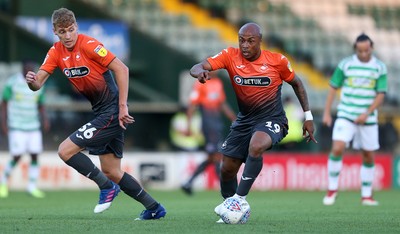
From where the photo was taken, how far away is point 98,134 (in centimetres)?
1020

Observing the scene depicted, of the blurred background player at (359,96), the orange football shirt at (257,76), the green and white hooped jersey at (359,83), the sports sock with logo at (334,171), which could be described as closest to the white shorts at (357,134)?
the blurred background player at (359,96)

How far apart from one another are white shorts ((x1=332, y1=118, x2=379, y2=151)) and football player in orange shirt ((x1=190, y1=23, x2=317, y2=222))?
380cm

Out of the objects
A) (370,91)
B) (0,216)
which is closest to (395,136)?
(370,91)

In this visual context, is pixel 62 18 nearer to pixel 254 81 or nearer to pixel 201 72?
pixel 201 72

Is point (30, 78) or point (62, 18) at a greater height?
point (62, 18)

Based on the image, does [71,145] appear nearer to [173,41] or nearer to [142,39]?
[142,39]

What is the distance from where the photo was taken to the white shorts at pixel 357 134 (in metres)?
14.4

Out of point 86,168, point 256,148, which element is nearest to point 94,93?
point 86,168

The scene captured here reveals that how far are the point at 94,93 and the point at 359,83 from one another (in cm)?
524

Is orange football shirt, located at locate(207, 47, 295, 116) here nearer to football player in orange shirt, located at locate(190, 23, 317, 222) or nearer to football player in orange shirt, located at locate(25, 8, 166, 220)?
football player in orange shirt, located at locate(190, 23, 317, 222)

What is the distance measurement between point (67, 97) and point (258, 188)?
198 inches

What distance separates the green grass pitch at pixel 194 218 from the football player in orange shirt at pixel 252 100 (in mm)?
634

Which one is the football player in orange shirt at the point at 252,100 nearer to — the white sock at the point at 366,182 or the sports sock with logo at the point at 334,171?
the sports sock with logo at the point at 334,171

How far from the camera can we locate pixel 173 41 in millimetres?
26422
